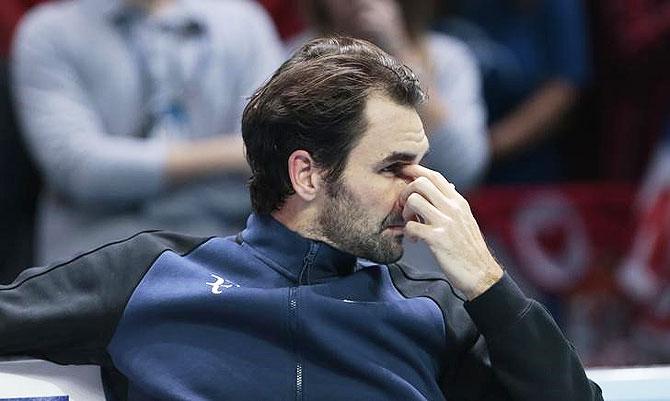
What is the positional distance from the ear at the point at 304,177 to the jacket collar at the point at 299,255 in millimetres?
67

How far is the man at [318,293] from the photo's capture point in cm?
211

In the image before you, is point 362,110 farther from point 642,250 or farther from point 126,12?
point 642,250

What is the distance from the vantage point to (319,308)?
2178 millimetres

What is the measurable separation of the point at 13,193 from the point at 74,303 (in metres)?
1.59

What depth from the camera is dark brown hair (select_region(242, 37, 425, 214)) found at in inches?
85.3

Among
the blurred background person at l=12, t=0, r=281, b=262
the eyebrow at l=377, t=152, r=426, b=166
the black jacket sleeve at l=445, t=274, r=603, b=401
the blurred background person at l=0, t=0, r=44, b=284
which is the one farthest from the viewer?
the blurred background person at l=0, t=0, r=44, b=284

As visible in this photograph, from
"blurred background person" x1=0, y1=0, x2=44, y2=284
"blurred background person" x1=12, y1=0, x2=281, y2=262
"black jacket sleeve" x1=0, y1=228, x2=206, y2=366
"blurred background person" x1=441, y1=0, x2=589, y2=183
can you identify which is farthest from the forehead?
"blurred background person" x1=441, y1=0, x2=589, y2=183

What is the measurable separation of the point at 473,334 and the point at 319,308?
9.4 inches

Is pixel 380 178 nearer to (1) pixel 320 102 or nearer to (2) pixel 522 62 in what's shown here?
(1) pixel 320 102

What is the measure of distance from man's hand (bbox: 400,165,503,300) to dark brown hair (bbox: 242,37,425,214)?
131 mm

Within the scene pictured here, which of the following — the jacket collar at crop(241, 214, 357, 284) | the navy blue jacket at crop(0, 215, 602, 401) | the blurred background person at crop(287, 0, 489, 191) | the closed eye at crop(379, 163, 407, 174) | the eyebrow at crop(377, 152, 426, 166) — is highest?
the eyebrow at crop(377, 152, 426, 166)

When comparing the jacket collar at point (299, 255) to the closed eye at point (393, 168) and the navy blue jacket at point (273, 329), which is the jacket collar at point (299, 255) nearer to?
the navy blue jacket at point (273, 329)

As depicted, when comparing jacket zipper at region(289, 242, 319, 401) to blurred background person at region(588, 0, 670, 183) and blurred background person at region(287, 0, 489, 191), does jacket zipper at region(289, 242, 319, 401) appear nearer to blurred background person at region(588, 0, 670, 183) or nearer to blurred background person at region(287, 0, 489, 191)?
blurred background person at region(287, 0, 489, 191)

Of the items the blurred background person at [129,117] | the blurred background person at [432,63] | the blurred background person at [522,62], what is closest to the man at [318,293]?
the blurred background person at [129,117]
